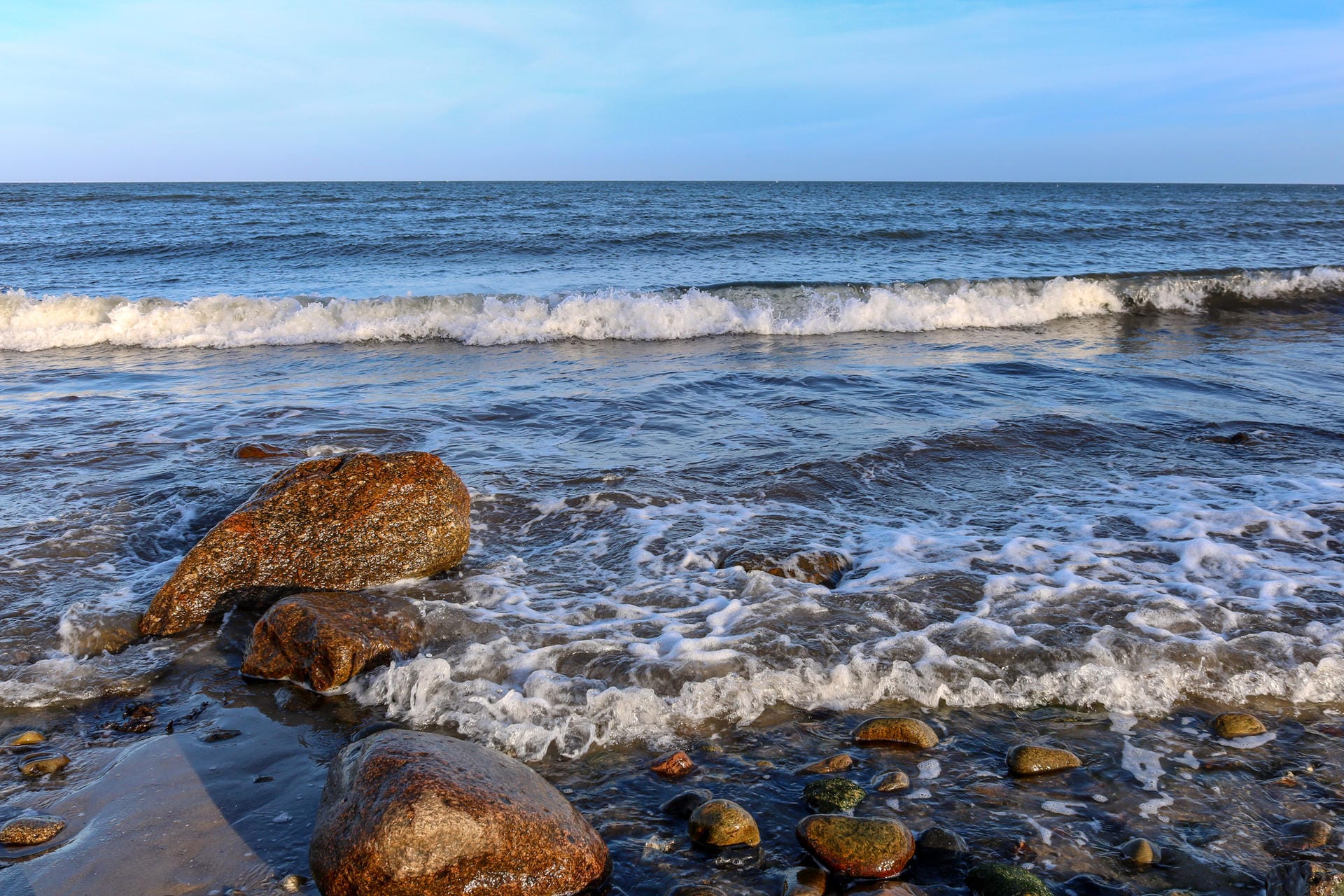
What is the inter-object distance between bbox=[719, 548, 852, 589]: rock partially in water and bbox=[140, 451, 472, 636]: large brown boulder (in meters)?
1.62

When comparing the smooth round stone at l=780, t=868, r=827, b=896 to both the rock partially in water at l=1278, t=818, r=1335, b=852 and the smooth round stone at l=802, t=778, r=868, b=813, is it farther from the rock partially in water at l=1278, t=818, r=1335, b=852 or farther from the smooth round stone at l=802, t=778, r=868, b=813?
the rock partially in water at l=1278, t=818, r=1335, b=852

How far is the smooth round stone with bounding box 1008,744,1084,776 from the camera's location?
3068mm

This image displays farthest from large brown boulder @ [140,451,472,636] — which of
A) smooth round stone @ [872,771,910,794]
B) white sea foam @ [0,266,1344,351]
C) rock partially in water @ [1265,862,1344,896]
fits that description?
white sea foam @ [0,266,1344,351]

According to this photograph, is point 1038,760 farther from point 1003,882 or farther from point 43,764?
point 43,764

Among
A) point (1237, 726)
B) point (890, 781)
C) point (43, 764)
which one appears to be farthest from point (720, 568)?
point (43, 764)

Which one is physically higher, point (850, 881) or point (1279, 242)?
point (1279, 242)

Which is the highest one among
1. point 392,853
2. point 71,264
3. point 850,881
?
point 71,264

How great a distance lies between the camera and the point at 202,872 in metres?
2.57

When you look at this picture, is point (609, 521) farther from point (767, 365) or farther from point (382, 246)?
point (382, 246)

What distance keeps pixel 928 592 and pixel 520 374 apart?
6.65m

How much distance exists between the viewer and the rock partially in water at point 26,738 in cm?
326

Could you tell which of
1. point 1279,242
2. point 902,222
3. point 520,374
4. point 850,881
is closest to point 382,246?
point 520,374

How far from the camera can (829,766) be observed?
10.2 ft

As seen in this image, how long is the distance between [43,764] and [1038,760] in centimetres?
361
